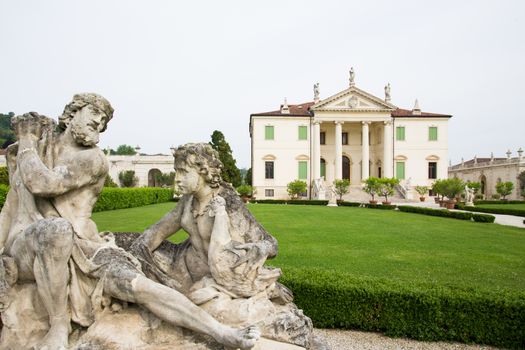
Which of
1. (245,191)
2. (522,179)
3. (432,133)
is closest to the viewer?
(245,191)

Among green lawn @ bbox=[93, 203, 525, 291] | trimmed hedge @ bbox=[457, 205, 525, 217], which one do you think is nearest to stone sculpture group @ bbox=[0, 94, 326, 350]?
green lawn @ bbox=[93, 203, 525, 291]

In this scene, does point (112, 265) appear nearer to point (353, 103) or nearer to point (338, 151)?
point (338, 151)

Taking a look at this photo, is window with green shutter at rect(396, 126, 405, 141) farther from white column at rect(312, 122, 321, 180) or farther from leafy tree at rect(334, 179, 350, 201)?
leafy tree at rect(334, 179, 350, 201)

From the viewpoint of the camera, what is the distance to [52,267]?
80.0 inches

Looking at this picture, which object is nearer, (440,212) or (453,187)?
(440,212)

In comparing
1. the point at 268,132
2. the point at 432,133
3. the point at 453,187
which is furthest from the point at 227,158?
the point at 432,133

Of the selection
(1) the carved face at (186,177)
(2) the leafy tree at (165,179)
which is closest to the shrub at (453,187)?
(2) the leafy tree at (165,179)

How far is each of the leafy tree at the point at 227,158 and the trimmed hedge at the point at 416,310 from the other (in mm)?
32169

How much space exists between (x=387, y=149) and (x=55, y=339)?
4172cm

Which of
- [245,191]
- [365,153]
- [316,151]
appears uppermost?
[316,151]

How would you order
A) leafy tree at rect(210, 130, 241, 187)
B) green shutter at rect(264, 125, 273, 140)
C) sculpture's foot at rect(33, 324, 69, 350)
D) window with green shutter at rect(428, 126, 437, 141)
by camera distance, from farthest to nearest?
window with green shutter at rect(428, 126, 437, 141) < green shutter at rect(264, 125, 273, 140) < leafy tree at rect(210, 130, 241, 187) < sculpture's foot at rect(33, 324, 69, 350)

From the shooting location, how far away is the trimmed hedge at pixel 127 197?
21.1 metres

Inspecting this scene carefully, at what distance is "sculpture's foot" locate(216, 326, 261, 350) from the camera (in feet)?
6.60

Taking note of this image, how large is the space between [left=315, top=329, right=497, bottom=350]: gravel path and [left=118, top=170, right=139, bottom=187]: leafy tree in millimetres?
45516
